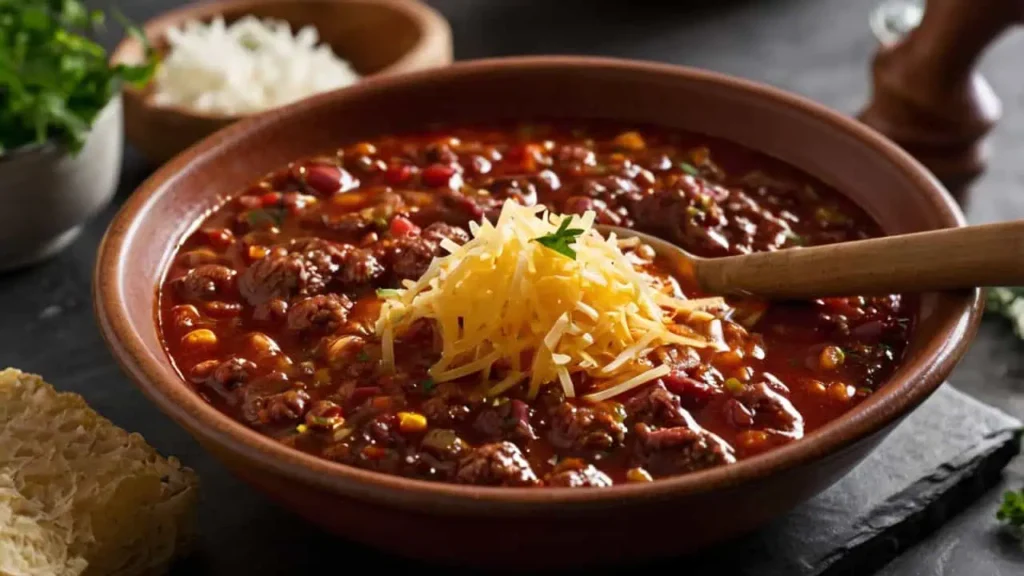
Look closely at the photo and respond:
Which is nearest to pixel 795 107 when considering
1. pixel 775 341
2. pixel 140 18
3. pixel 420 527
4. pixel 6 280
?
pixel 775 341

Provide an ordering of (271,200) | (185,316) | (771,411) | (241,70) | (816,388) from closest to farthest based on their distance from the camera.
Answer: (771,411), (816,388), (185,316), (271,200), (241,70)

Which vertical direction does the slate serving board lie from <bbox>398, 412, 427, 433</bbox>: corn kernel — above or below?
below

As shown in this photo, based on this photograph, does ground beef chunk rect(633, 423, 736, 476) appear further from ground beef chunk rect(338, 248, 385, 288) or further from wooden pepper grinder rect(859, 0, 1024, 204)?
wooden pepper grinder rect(859, 0, 1024, 204)

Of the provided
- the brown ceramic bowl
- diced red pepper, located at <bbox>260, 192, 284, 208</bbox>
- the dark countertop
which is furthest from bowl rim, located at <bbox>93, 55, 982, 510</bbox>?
the dark countertop

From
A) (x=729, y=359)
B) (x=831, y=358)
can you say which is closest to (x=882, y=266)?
(x=831, y=358)

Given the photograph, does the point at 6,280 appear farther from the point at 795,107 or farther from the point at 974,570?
the point at 974,570

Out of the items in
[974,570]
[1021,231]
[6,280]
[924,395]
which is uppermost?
[1021,231]

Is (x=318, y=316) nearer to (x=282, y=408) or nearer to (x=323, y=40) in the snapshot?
(x=282, y=408)
